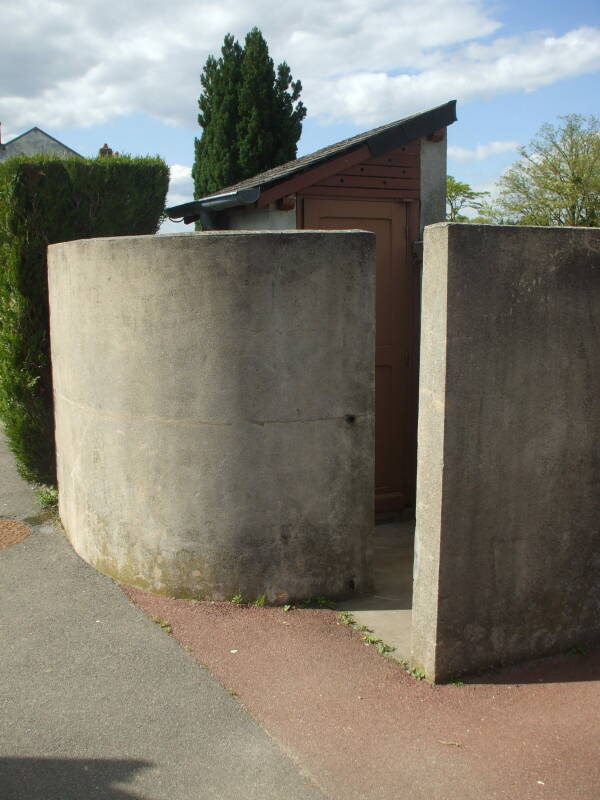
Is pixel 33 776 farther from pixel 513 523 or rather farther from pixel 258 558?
pixel 513 523

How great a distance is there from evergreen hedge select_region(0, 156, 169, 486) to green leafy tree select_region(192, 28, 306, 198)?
13.3 meters

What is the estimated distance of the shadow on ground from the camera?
3469mm

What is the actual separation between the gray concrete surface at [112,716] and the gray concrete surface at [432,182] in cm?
452

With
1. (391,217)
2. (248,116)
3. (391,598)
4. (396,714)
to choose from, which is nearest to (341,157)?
(391,217)

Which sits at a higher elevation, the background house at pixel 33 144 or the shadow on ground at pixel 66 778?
the background house at pixel 33 144

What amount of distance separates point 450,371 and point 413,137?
3983mm

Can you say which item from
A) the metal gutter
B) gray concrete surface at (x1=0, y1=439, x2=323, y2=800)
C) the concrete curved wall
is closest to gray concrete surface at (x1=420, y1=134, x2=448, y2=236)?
the metal gutter

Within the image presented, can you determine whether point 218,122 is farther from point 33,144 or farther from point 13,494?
point 13,494

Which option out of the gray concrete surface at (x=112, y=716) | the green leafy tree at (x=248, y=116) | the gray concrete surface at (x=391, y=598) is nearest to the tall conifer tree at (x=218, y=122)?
the green leafy tree at (x=248, y=116)

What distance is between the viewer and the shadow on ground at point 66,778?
3469 millimetres

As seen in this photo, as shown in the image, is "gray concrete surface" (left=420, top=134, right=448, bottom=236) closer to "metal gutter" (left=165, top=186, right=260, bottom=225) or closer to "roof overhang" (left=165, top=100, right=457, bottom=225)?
"roof overhang" (left=165, top=100, right=457, bottom=225)

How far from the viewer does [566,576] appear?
4605mm

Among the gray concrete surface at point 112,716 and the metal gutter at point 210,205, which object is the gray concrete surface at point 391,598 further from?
the metal gutter at point 210,205

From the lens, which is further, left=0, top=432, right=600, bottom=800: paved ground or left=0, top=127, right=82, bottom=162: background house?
left=0, top=127, right=82, bottom=162: background house
